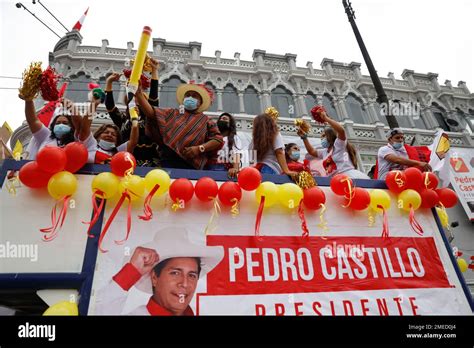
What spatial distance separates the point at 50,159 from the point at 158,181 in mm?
1041

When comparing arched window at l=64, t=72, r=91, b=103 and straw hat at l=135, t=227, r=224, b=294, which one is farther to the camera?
arched window at l=64, t=72, r=91, b=103

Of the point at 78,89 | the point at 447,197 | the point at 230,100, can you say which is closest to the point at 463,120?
the point at 230,100

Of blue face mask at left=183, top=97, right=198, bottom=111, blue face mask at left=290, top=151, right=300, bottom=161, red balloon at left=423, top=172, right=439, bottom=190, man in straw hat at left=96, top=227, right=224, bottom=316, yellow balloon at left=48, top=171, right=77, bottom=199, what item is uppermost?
blue face mask at left=183, top=97, right=198, bottom=111

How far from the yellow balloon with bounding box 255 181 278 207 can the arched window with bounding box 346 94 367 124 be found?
39.4ft

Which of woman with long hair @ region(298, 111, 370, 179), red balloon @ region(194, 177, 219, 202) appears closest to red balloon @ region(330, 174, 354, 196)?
woman with long hair @ region(298, 111, 370, 179)

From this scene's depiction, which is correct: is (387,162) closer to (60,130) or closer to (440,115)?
(60,130)

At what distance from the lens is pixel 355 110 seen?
1403 centimetres

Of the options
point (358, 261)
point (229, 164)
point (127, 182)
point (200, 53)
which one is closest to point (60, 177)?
point (127, 182)

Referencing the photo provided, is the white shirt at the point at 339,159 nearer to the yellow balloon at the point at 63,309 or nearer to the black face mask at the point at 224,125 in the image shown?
the black face mask at the point at 224,125

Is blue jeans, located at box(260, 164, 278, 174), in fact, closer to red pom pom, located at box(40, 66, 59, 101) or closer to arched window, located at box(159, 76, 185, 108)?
red pom pom, located at box(40, 66, 59, 101)

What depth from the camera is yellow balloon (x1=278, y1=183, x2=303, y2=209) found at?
3.27 m

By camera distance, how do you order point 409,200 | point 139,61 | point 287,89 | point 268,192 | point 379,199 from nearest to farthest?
point 139,61
point 268,192
point 379,199
point 409,200
point 287,89

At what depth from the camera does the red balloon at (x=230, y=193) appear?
3084 mm

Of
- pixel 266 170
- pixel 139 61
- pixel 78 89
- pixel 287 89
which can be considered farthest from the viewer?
pixel 287 89
